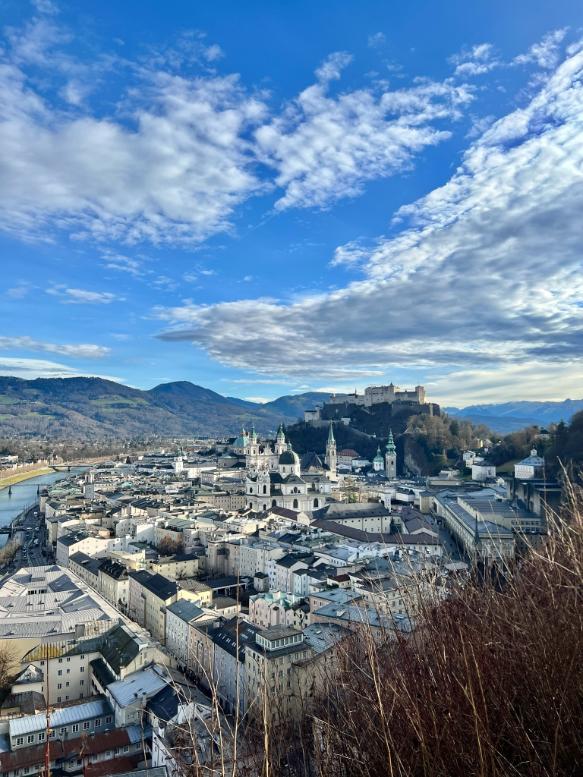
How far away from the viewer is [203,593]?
695 inches

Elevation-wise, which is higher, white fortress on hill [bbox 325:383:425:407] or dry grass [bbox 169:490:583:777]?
white fortress on hill [bbox 325:383:425:407]

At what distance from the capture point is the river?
131 ft

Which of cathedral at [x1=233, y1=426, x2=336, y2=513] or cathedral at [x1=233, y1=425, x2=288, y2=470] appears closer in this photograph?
cathedral at [x1=233, y1=426, x2=336, y2=513]

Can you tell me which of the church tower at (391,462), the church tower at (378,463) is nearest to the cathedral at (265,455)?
the church tower at (378,463)

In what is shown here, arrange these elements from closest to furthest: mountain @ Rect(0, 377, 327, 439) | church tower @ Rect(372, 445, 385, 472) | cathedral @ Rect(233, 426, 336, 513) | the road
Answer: the road < cathedral @ Rect(233, 426, 336, 513) < church tower @ Rect(372, 445, 385, 472) < mountain @ Rect(0, 377, 327, 439)

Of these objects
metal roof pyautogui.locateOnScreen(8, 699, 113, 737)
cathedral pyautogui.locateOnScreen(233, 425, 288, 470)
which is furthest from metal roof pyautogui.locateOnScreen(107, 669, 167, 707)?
cathedral pyautogui.locateOnScreen(233, 425, 288, 470)

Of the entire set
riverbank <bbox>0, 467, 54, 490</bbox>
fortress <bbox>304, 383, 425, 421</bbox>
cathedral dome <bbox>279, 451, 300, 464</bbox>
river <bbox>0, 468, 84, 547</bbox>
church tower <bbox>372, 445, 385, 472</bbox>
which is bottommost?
river <bbox>0, 468, 84, 547</bbox>

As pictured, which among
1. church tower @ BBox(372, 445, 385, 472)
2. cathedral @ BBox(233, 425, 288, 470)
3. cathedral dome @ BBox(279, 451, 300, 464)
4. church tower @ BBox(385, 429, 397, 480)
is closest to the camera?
cathedral dome @ BBox(279, 451, 300, 464)

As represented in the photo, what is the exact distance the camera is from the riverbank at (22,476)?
196 feet

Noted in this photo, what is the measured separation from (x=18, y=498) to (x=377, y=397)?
40179 millimetres

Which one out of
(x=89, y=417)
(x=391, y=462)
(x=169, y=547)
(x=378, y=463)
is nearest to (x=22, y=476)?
(x=378, y=463)

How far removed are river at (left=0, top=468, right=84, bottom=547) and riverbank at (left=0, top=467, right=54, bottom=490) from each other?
648 mm

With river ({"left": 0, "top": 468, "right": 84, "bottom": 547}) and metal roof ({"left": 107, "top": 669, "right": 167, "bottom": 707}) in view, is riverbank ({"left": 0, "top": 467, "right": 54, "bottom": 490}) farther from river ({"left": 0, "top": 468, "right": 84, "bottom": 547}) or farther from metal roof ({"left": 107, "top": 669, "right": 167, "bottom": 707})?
metal roof ({"left": 107, "top": 669, "right": 167, "bottom": 707})

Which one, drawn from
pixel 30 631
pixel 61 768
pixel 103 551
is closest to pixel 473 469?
A: pixel 103 551
